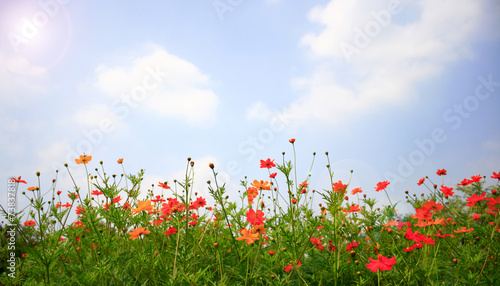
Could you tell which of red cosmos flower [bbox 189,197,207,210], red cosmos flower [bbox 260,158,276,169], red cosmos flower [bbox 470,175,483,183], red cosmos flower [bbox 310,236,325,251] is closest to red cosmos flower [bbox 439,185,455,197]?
red cosmos flower [bbox 470,175,483,183]

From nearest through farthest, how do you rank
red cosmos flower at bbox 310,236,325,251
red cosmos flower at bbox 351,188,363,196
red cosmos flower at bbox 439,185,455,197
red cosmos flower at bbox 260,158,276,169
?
red cosmos flower at bbox 310,236,325,251, red cosmos flower at bbox 260,158,276,169, red cosmos flower at bbox 439,185,455,197, red cosmos flower at bbox 351,188,363,196

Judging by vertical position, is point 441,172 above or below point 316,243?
above

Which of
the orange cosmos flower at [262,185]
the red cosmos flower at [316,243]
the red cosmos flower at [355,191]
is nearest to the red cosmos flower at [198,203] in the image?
the orange cosmos flower at [262,185]

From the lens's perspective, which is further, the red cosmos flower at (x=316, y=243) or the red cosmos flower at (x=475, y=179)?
the red cosmos flower at (x=475, y=179)

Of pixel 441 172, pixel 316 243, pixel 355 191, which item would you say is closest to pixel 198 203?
pixel 316 243

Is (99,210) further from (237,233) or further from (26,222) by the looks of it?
(26,222)

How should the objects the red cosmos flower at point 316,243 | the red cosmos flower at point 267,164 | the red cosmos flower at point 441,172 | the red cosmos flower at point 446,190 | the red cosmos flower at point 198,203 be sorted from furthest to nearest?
the red cosmos flower at point 441,172 < the red cosmos flower at point 446,190 < the red cosmos flower at point 267,164 < the red cosmos flower at point 198,203 < the red cosmos flower at point 316,243

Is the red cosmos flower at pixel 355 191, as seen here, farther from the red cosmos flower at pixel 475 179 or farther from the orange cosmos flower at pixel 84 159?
the orange cosmos flower at pixel 84 159

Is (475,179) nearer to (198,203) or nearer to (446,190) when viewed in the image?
(446,190)

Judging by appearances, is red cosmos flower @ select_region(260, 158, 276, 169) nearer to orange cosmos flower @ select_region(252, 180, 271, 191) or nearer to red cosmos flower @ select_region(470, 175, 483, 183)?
orange cosmos flower @ select_region(252, 180, 271, 191)

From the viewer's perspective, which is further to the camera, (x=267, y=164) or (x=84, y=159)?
(x=84, y=159)

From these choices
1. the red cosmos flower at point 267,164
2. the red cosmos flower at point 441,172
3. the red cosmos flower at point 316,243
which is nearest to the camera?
the red cosmos flower at point 316,243

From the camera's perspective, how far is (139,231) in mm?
2146

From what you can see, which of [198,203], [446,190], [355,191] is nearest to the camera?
[198,203]
